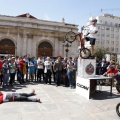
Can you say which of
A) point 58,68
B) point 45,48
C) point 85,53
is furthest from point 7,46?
point 85,53

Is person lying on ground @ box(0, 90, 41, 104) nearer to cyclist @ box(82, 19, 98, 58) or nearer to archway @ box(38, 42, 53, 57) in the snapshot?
cyclist @ box(82, 19, 98, 58)

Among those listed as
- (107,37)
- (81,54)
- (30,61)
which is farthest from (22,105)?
(107,37)

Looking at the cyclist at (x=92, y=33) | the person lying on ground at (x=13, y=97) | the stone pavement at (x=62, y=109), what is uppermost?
the cyclist at (x=92, y=33)

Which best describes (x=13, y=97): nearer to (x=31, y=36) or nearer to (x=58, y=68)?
(x=58, y=68)

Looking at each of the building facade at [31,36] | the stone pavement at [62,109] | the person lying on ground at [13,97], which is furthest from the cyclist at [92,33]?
the building facade at [31,36]

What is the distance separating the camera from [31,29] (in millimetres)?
39312

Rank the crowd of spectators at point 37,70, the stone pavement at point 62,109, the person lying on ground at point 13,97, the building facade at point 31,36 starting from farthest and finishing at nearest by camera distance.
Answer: the building facade at point 31,36 → the crowd of spectators at point 37,70 → the person lying on ground at point 13,97 → the stone pavement at point 62,109

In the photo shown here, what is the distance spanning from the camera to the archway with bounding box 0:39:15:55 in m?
37.9

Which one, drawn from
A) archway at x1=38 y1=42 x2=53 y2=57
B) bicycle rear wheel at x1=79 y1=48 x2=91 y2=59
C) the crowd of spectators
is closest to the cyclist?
bicycle rear wheel at x1=79 y1=48 x2=91 y2=59

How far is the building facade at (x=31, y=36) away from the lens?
3828cm

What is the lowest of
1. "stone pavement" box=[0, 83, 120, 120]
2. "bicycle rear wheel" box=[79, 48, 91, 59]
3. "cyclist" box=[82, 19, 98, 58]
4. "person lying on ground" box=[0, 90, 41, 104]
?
"stone pavement" box=[0, 83, 120, 120]

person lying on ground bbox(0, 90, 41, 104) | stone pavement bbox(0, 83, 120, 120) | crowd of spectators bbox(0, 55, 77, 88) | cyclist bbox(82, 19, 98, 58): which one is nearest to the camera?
stone pavement bbox(0, 83, 120, 120)

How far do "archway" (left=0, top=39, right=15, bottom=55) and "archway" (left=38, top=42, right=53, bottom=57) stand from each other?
480cm

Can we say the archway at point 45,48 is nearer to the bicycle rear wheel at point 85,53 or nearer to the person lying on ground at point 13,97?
Result: the bicycle rear wheel at point 85,53
